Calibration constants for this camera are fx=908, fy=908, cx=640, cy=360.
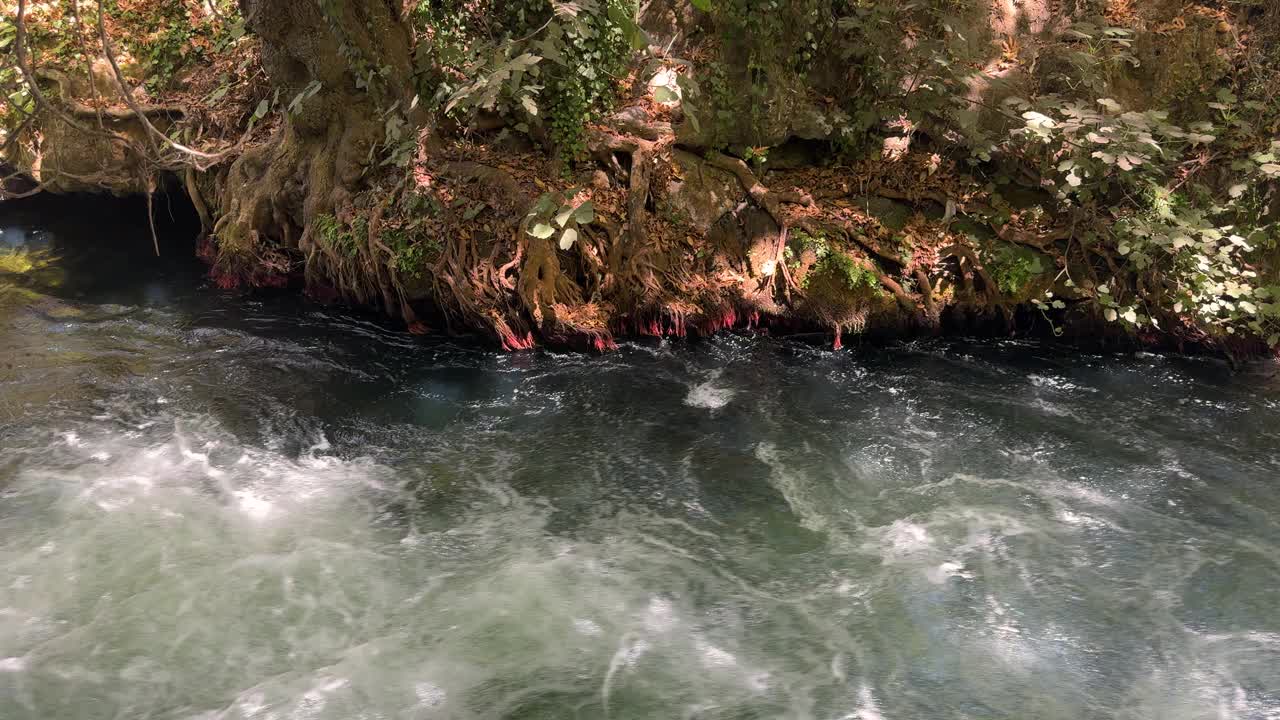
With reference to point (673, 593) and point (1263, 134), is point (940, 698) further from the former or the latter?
point (1263, 134)

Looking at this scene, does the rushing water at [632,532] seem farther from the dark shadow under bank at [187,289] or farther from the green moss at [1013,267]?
the green moss at [1013,267]

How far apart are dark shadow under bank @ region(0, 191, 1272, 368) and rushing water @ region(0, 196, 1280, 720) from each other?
24 cm

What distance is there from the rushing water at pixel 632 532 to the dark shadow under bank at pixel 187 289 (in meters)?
0.24

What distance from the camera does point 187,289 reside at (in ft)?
32.7

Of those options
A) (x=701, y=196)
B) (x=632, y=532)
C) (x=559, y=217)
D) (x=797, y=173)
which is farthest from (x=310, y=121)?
(x=632, y=532)

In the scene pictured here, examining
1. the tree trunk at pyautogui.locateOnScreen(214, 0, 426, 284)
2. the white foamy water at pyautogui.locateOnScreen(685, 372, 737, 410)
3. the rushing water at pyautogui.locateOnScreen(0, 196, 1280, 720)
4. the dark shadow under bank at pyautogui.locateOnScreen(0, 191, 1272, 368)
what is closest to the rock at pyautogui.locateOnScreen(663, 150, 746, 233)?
the dark shadow under bank at pyautogui.locateOnScreen(0, 191, 1272, 368)

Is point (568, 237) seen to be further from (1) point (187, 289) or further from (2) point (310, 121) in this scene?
(1) point (187, 289)

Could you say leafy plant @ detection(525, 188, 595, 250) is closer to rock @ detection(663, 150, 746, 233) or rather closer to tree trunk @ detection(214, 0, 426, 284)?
rock @ detection(663, 150, 746, 233)

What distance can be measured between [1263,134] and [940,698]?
656 centimetres

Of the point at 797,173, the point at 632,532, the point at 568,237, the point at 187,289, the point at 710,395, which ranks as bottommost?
the point at 632,532

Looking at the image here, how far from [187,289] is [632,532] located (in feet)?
22.2

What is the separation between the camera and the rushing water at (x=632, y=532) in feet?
14.7

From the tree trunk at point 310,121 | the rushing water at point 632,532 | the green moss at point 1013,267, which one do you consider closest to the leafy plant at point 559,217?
the rushing water at point 632,532

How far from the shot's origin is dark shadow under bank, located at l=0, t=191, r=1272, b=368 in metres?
8.34
